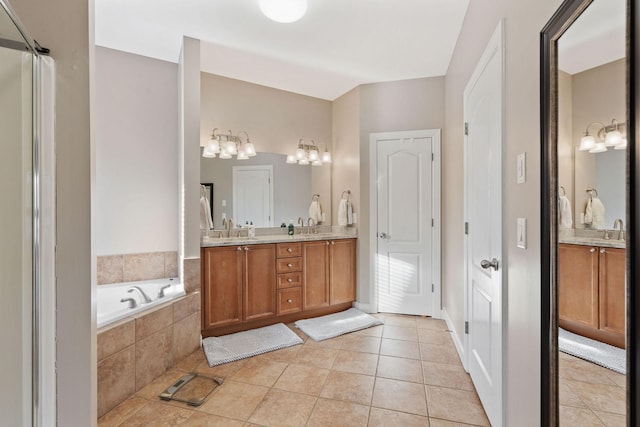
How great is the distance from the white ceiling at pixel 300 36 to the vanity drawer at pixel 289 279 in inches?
84.6

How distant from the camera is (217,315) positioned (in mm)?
2826

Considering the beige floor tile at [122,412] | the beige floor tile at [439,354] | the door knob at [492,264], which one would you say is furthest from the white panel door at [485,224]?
the beige floor tile at [122,412]

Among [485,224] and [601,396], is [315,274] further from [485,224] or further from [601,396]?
[601,396]

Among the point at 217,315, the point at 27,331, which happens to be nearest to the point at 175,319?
the point at 217,315

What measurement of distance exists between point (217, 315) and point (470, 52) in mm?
2966

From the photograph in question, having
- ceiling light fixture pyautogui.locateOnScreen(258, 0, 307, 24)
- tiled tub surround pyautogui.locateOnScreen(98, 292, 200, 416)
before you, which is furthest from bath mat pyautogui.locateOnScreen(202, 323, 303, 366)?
ceiling light fixture pyautogui.locateOnScreen(258, 0, 307, 24)

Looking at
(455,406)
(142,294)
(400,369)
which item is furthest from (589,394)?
(142,294)

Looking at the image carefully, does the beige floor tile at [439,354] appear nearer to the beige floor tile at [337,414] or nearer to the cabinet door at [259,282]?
the beige floor tile at [337,414]

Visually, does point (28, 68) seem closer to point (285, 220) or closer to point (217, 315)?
point (217, 315)

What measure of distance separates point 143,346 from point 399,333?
220 cm

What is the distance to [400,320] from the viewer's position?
3379 millimetres

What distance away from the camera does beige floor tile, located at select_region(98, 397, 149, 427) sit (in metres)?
1.74

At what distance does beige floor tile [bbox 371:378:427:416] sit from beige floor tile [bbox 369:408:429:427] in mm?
45

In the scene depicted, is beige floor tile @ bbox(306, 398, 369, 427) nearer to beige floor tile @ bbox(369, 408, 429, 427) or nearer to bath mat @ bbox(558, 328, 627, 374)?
beige floor tile @ bbox(369, 408, 429, 427)
